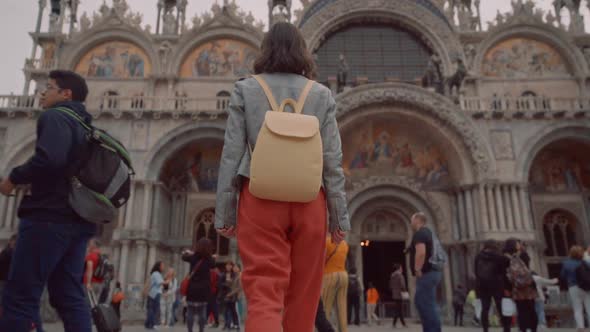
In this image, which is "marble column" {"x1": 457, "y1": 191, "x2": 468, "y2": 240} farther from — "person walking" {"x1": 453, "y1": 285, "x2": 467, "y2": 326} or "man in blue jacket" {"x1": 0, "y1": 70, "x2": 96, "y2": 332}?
"man in blue jacket" {"x1": 0, "y1": 70, "x2": 96, "y2": 332}

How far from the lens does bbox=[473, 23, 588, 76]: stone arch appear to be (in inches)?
790

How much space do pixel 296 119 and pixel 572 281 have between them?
26.2 feet

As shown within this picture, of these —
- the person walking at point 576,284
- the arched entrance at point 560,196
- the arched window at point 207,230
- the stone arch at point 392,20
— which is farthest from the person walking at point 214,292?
the arched entrance at point 560,196

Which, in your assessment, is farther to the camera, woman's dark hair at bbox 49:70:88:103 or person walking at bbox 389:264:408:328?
person walking at bbox 389:264:408:328

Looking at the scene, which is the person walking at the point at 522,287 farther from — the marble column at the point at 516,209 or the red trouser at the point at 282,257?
the marble column at the point at 516,209

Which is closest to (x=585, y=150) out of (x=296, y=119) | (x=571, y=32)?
(x=571, y=32)

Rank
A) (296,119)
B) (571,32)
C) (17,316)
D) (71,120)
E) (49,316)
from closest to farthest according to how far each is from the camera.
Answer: (296,119) → (17,316) → (71,120) → (49,316) → (571,32)

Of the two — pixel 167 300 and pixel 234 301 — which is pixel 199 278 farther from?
pixel 167 300

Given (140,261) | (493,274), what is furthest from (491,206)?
(140,261)

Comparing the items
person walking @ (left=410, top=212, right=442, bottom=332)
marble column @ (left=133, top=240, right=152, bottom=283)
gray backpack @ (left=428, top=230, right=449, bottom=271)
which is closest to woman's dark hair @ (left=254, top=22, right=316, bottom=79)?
person walking @ (left=410, top=212, right=442, bottom=332)

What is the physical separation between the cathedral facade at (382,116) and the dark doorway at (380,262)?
215mm

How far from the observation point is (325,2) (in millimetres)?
21656

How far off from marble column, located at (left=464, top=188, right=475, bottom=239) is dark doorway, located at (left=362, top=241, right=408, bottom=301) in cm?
550

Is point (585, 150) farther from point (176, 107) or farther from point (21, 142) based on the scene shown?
point (21, 142)
